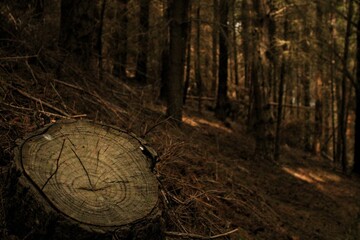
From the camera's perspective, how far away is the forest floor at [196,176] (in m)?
5.01

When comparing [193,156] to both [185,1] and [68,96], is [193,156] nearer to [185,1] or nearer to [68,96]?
[68,96]

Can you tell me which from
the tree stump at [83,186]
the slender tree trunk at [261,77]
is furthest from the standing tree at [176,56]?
the tree stump at [83,186]

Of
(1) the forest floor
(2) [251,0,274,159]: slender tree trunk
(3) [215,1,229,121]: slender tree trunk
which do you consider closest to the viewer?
(1) the forest floor

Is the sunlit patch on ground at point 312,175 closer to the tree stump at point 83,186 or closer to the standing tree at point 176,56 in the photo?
Result: the standing tree at point 176,56

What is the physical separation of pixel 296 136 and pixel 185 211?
1774 cm

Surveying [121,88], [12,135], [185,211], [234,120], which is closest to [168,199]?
[185,211]

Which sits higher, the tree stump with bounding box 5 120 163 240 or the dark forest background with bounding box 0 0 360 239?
the dark forest background with bounding box 0 0 360 239

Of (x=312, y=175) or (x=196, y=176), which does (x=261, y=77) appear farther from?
(x=196, y=176)

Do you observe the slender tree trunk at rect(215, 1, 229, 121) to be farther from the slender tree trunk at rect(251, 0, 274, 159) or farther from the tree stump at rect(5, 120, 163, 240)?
the tree stump at rect(5, 120, 163, 240)

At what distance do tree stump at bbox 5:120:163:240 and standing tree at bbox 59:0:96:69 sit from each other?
4.62m

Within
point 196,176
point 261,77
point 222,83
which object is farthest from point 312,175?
point 196,176

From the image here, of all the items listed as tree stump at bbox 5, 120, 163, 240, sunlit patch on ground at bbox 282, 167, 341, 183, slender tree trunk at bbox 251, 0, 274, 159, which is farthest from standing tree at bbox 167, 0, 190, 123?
tree stump at bbox 5, 120, 163, 240

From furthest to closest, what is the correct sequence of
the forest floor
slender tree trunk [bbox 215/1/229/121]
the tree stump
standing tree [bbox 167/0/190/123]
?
slender tree trunk [bbox 215/1/229/121], standing tree [bbox 167/0/190/123], the forest floor, the tree stump

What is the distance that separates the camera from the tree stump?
3.11 m
